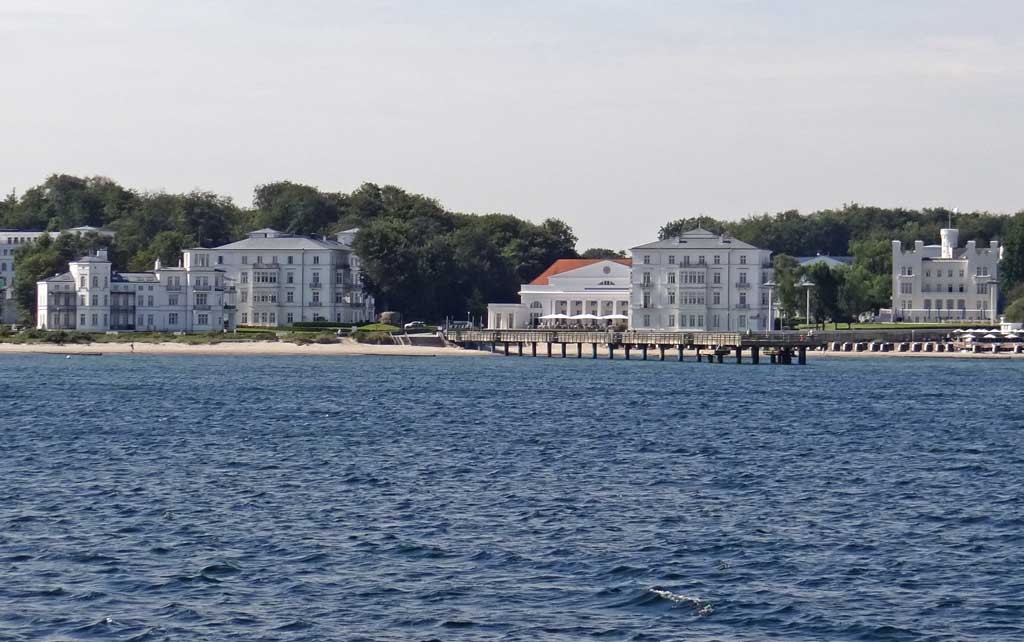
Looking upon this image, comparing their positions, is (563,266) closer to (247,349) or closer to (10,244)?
(247,349)

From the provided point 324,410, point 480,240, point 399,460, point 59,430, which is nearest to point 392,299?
point 480,240

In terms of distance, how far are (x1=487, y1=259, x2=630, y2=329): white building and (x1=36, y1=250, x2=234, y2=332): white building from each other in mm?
27435

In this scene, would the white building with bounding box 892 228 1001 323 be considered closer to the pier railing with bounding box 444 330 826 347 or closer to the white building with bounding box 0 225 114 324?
the pier railing with bounding box 444 330 826 347

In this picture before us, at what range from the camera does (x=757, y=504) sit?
37812 millimetres

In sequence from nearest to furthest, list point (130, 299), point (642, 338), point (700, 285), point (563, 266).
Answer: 1. point (642, 338)
2. point (130, 299)
3. point (700, 285)
4. point (563, 266)

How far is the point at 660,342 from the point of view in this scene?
124 metres

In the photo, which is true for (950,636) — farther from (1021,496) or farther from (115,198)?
(115,198)

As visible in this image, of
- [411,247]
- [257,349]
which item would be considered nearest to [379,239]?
[411,247]

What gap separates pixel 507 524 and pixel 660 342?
90.6m

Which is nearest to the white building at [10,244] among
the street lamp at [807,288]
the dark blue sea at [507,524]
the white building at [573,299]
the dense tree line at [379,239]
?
the dense tree line at [379,239]

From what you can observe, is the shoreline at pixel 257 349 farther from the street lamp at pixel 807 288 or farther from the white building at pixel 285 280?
the white building at pixel 285 280

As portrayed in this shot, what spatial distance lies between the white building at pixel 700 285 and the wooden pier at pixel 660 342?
523cm

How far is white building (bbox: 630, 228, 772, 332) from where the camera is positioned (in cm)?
14762

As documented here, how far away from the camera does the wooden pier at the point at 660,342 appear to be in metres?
118
